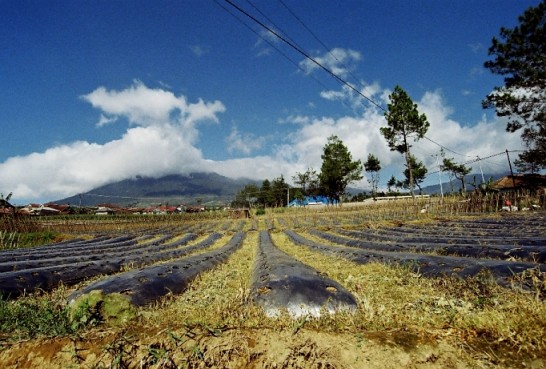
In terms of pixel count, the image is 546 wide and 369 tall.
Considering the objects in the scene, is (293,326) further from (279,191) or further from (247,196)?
(247,196)

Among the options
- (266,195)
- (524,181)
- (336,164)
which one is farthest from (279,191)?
(524,181)

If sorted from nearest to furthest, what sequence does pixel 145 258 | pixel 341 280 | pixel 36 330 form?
pixel 36 330, pixel 341 280, pixel 145 258

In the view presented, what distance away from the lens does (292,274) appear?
4828 millimetres

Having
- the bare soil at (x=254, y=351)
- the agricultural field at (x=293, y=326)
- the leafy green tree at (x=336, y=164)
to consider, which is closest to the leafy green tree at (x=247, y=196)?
the leafy green tree at (x=336, y=164)

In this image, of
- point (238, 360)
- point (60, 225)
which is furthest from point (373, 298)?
point (60, 225)

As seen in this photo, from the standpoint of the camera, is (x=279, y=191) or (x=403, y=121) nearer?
(x=403, y=121)

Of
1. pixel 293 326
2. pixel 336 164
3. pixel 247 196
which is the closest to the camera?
pixel 293 326

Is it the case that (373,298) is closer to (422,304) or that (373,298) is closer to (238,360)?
(422,304)

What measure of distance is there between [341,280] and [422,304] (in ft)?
7.30

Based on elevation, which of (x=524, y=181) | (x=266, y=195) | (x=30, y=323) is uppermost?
(x=266, y=195)

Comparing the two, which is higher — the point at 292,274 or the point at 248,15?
the point at 248,15

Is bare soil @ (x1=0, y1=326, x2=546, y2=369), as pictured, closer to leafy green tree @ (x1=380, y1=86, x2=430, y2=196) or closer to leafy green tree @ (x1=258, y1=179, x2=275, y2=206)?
leafy green tree @ (x1=380, y1=86, x2=430, y2=196)

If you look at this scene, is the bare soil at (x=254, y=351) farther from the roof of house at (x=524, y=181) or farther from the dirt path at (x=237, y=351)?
the roof of house at (x=524, y=181)

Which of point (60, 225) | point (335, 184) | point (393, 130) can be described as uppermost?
point (393, 130)
